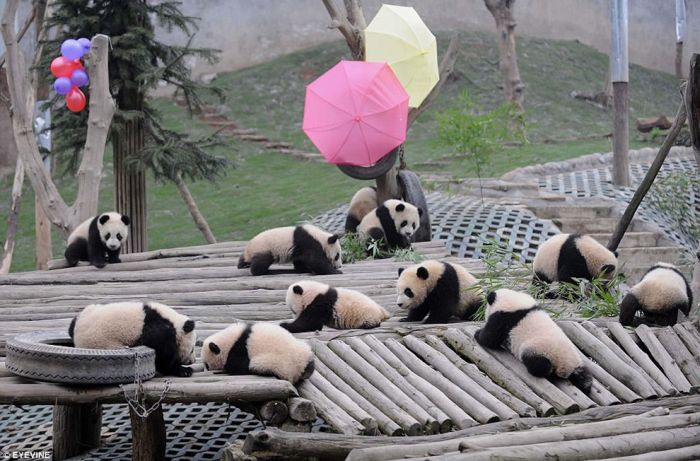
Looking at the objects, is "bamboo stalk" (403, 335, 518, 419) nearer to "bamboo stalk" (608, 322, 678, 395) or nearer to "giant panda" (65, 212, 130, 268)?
"bamboo stalk" (608, 322, 678, 395)

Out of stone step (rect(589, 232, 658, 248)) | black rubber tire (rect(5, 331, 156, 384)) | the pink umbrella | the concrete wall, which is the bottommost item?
stone step (rect(589, 232, 658, 248))

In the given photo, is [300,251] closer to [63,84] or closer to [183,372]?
[183,372]

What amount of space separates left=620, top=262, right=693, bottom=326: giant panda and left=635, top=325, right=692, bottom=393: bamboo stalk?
168 millimetres

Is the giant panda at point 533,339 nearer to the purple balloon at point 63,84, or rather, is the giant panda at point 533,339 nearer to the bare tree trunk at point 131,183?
the purple balloon at point 63,84

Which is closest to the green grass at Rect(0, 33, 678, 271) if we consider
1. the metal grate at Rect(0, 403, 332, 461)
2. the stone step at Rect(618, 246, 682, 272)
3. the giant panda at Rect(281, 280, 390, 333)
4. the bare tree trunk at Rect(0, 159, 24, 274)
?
the bare tree trunk at Rect(0, 159, 24, 274)

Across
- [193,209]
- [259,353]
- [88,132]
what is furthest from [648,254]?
[259,353]

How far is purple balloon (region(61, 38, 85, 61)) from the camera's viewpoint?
8828mm

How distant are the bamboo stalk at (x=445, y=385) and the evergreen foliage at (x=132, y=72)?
550 centimetres

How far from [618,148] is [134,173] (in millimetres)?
5995

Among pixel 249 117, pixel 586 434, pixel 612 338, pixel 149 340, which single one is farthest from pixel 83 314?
pixel 249 117

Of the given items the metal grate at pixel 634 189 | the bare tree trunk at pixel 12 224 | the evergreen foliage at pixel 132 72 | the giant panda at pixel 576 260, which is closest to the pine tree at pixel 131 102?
the evergreen foliage at pixel 132 72

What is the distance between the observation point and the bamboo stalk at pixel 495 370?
182 inches

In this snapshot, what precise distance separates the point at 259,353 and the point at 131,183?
242 inches

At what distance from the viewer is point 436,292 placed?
226 inches
